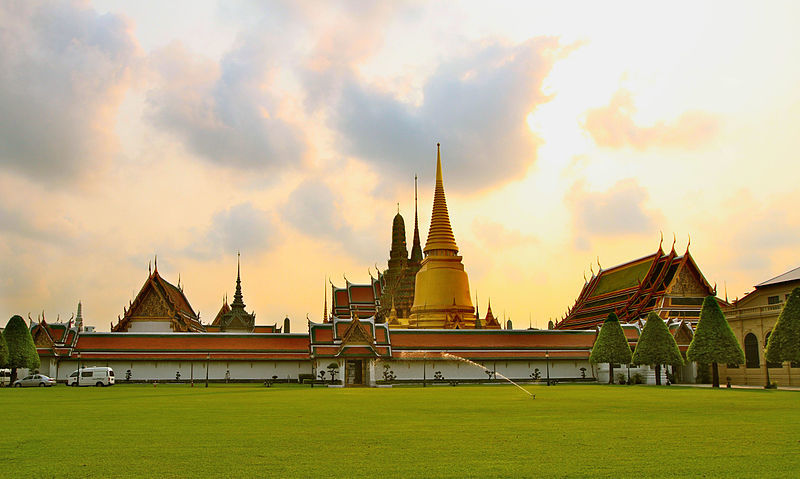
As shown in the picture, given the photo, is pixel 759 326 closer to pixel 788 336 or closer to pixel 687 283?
pixel 687 283

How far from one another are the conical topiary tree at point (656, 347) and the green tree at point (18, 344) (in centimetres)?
3774

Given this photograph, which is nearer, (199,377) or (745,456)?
(745,456)

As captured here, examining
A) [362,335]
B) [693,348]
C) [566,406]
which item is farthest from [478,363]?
[566,406]

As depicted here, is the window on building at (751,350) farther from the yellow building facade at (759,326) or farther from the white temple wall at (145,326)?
the white temple wall at (145,326)

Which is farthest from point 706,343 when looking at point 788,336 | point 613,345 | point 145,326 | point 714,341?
point 145,326

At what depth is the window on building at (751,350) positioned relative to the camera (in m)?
50.9

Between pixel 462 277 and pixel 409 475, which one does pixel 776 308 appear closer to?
pixel 462 277

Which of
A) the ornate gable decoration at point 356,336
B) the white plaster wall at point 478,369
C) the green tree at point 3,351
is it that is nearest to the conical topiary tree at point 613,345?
the white plaster wall at point 478,369

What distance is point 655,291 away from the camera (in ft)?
207

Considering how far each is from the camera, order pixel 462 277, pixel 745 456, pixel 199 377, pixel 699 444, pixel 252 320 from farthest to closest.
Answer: pixel 252 320 < pixel 462 277 < pixel 199 377 < pixel 699 444 < pixel 745 456

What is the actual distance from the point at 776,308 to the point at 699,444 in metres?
42.1

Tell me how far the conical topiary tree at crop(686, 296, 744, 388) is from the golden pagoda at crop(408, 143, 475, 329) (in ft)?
96.3

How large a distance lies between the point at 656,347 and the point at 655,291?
1845cm

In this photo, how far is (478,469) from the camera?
9586 mm
